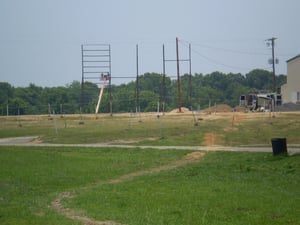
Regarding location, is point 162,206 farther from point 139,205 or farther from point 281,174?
point 281,174

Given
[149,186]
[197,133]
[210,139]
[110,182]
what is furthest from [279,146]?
[197,133]

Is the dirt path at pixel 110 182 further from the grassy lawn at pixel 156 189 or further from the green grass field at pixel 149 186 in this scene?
the grassy lawn at pixel 156 189

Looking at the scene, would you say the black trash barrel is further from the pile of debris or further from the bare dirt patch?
the pile of debris

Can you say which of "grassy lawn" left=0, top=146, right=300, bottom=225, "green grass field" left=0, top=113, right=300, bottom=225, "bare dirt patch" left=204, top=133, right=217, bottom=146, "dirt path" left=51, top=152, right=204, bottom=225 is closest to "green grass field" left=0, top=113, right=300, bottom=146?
"bare dirt patch" left=204, top=133, right=217, bottom=146

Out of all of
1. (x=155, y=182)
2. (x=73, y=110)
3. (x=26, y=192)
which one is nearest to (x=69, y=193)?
(x=26, y=192)

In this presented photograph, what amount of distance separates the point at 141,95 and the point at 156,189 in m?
83.0

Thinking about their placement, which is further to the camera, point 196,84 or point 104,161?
point 196,84

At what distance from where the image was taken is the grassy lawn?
1251 cm

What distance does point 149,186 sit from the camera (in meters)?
17.7

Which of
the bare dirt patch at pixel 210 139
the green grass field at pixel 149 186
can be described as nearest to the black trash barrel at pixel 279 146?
the green grass field at pixel 149 186

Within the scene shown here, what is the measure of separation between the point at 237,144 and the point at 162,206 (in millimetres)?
21216

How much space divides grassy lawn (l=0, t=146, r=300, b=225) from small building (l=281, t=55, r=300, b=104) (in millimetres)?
50041

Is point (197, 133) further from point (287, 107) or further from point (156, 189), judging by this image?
point (287, 107)

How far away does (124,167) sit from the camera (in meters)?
24.2
